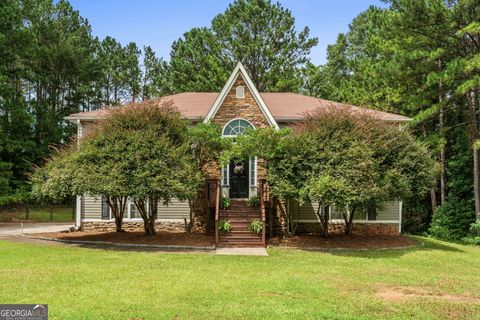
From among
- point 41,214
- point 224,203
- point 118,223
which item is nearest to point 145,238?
point 118,223

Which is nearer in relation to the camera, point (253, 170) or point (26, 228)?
point (253, 170)

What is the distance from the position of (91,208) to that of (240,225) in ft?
23.7

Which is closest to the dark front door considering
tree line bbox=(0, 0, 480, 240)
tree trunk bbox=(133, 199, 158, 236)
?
tree trunk bbox=(133, 199, 158, 236)

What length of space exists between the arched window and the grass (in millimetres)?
15943

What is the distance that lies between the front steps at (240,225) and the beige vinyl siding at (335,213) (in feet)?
Answer: 7.66

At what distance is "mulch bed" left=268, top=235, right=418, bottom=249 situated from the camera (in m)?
15.7

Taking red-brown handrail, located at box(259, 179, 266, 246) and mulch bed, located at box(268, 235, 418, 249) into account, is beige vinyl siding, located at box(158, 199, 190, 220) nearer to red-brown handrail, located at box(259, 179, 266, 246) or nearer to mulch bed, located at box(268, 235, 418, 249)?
red-brown handrail, located at box(259, 179, 266, 246)

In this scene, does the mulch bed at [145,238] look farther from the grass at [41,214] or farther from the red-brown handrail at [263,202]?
the grass at [41,214]

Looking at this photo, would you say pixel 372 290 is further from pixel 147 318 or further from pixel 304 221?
pixel 304 221

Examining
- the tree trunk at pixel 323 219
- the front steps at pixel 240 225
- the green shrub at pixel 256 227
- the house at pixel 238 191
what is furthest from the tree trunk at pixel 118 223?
the tree trunk at pixel 323 219

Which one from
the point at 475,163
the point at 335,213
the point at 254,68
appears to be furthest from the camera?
the point at 254,68

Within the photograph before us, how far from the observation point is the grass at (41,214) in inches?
1101

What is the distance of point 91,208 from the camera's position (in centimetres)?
1903

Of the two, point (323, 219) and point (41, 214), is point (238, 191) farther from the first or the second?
point (41, 214)
